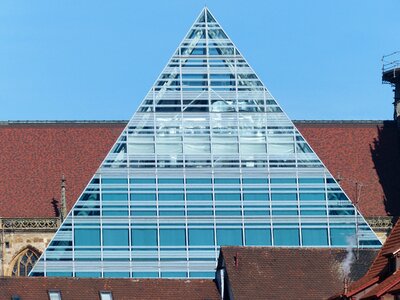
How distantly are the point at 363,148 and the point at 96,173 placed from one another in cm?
1611

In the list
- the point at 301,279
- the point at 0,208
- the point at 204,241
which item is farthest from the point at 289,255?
the point at 0,208

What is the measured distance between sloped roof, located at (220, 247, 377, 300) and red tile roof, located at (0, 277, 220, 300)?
2441 mm

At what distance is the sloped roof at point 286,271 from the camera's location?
63469mm

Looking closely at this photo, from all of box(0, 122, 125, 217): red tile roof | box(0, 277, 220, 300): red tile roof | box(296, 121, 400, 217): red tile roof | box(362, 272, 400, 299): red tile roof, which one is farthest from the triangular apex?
box(362, 272, 400, 299): red tile roof

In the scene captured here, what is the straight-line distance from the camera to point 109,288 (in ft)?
218

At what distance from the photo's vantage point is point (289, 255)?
215 ft

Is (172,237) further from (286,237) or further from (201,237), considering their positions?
(286,237)

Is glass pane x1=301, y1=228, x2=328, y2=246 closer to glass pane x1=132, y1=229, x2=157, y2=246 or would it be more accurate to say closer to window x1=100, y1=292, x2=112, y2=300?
glass pane x1=132, y1=229, x2=157, y2=246

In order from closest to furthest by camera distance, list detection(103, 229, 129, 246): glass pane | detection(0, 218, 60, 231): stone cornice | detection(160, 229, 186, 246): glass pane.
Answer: detection(103, 229, 129, 246): glass pane, detection(160, 229, 186, 246): glass pane, detection(0, 218, 60, 231): stone cornice

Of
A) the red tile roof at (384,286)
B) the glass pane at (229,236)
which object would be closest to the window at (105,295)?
the red tile roof at (384,286)

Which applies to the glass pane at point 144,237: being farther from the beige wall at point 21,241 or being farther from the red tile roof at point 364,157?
the red tile roof at point 364,157

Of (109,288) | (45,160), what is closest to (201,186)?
(45,160)

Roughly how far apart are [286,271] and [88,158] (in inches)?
1131

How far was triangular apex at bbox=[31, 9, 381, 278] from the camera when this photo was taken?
84.1 metres
